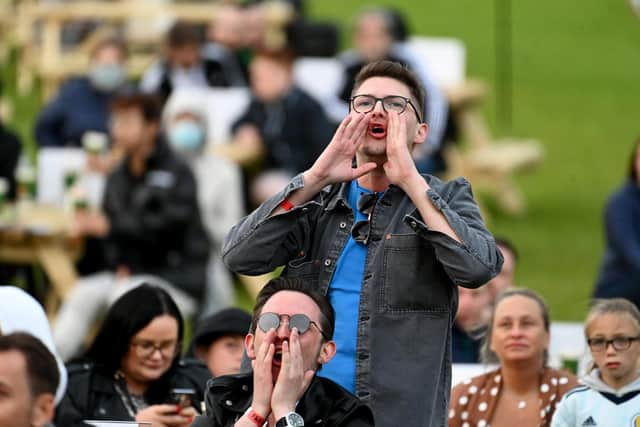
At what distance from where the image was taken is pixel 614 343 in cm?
594

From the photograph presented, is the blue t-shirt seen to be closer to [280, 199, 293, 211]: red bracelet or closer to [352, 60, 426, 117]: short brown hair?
[280, 199, 293, 211]: red bracelet

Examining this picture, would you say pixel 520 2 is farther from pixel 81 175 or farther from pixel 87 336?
pixel 87 336

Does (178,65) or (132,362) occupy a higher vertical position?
(178,65)

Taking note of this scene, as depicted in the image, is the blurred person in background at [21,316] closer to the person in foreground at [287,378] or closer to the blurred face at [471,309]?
the person in foreground at [287,378]

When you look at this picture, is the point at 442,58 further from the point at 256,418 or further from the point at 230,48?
the point at 256,418

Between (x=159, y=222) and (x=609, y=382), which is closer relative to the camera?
(x=609, y=382)

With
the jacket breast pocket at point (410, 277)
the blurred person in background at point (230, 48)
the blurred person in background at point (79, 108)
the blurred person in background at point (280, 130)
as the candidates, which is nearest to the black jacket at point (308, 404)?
the jacket breast pocket at point (410, 277)

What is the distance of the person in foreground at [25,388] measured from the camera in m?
4.34

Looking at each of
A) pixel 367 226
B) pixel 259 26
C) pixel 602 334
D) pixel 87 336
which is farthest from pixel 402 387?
pixel 259 26

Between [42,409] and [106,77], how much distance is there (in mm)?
9991

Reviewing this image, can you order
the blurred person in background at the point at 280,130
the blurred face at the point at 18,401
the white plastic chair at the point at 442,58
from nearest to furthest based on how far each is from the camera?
1. the blurred face at the point at 18,401
2. the blurred person in background at the point at 280,130
3. the white plastic chair at the point at 442,58

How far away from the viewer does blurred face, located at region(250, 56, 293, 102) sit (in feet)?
44.1

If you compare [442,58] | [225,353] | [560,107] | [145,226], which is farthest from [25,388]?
[560,107]

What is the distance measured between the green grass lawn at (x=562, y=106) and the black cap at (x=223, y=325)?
18.7ft
